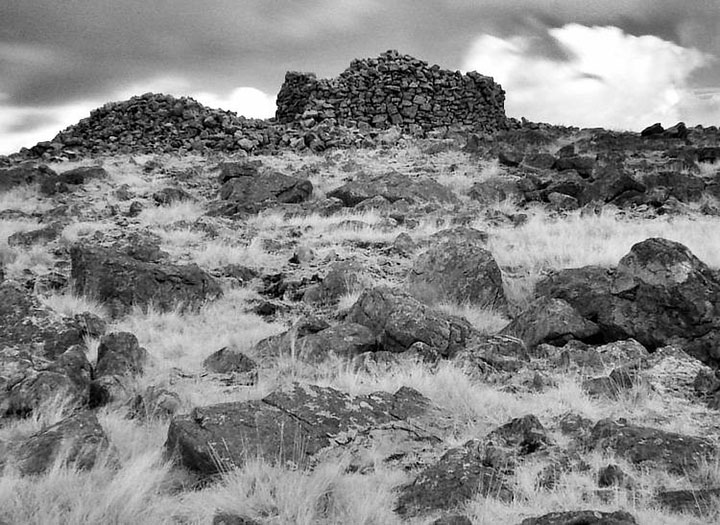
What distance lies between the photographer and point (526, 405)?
19.1ft

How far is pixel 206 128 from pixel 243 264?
→ 52.4 feet

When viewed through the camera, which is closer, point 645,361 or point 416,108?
point 645,361

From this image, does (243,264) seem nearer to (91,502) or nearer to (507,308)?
(507,308)

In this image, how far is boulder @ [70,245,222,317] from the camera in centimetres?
907

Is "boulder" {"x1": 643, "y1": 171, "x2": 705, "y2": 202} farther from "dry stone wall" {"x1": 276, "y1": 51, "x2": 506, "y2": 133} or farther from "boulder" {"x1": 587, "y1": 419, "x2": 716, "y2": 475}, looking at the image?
"boulder" {"x1": 587, "y1": 419, "x2": 716, "y2": 475}

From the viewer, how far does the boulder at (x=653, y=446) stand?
4379mm

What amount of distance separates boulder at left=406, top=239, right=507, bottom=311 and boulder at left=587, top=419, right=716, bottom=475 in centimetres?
425

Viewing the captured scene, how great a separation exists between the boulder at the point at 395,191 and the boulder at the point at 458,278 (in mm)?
6594

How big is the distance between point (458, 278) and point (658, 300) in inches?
106

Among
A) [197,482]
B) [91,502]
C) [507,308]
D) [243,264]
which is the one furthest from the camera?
[243,264]

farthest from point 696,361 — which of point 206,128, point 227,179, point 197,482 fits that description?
point 206,128

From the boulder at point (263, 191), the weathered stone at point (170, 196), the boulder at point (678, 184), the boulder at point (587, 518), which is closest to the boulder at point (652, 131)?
the boulder at point (678, 184)

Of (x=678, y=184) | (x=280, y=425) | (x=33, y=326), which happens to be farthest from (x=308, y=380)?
(x=678, y=184)

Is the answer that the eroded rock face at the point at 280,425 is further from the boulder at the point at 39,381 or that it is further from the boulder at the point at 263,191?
the boulder at the point at 263,191
